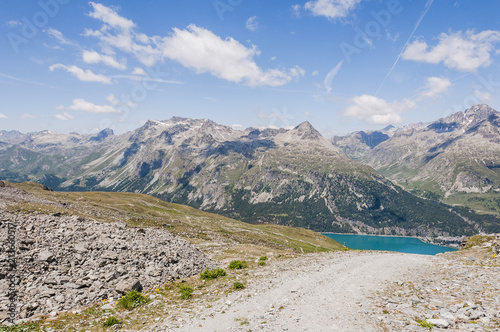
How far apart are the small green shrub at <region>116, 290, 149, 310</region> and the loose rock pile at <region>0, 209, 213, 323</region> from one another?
172 cm

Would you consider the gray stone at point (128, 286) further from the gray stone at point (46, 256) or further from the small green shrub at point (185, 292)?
the gray stone at point (46, 256)

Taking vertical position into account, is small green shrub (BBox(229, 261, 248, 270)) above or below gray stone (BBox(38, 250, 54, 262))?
below

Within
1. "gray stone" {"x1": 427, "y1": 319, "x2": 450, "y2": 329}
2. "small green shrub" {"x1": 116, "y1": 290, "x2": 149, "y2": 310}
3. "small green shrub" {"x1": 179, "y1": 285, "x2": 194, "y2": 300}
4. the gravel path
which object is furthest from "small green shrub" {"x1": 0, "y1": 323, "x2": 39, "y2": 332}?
"gray stone" {"x1": 427, "y1": 319, "x2": 450, "y2": 329}

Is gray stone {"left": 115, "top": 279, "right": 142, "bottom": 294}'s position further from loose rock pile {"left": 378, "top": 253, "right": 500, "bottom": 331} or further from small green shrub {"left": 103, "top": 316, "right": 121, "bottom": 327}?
loose rock pile {"left": 378, "top": 253, "right": 500, "bottom": 331}

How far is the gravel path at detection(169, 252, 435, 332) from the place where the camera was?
13.5 meters

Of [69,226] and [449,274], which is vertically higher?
[449,274]

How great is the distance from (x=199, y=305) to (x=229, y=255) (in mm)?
23750

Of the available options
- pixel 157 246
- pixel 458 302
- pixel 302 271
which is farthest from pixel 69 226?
pixel 458 302

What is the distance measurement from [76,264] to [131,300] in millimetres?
7156

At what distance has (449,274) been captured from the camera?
70.7 feet

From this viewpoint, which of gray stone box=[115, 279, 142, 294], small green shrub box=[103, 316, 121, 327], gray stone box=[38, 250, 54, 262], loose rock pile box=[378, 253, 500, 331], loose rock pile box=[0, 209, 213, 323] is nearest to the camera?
loose rock pile box=[378, 253, 500, 331]

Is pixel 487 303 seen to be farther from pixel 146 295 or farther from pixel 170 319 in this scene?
pixel 146 295

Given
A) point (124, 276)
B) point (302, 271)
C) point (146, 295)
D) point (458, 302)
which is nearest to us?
point (458, 302)

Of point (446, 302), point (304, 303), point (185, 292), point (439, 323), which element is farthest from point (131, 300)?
point (446, 302)
